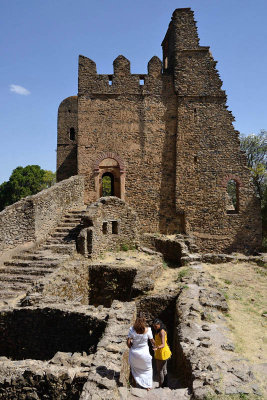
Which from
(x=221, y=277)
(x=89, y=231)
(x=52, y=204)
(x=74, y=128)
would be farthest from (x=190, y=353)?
(x=74, y=128)

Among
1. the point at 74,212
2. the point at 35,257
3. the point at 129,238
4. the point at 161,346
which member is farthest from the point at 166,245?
the point at 161,346

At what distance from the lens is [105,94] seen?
17.0m

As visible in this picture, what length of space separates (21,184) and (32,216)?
2743 cm

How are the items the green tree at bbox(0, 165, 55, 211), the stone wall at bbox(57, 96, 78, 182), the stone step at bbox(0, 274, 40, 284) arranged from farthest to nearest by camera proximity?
the green tree at bbox(0, 165, 55, 211), the stone wall at bbox(57, 96, 78, 182), the stone step at bbox(0, 274, 40, 284)

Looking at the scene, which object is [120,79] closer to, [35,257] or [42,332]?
[35,257]

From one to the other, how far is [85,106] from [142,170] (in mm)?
4582

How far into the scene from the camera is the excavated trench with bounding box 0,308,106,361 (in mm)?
7156

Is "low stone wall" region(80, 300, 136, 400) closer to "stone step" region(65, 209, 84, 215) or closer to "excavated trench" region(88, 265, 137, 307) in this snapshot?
"excavated trench" region(88, 265, 137, 307)

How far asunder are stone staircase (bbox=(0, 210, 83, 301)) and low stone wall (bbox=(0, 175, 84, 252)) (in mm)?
471

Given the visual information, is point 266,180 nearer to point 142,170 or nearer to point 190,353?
point 142,170

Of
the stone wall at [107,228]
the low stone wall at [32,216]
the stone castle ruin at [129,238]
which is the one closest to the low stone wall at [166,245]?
the stone castle ruin at [129,238]

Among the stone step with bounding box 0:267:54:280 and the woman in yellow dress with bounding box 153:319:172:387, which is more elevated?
the stone step with bounding box 0:267:54:280

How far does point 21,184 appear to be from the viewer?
37469 millimetres

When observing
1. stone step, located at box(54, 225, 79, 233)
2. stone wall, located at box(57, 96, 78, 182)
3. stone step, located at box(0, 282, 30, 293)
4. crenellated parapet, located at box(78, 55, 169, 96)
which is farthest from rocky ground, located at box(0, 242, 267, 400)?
stone wall, located at box(57, 96, 78, 182)
